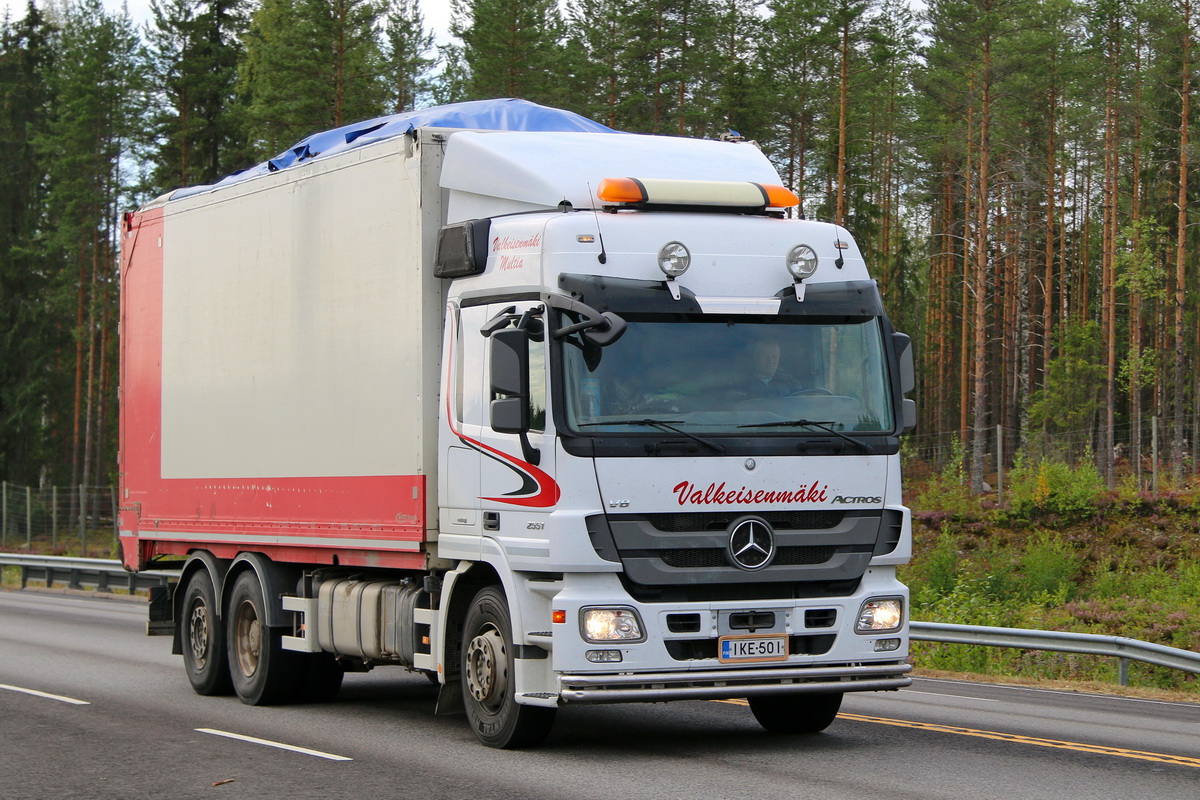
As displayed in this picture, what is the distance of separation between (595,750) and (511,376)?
8.24 ft

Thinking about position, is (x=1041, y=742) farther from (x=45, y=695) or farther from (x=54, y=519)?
(x=54, y=519)

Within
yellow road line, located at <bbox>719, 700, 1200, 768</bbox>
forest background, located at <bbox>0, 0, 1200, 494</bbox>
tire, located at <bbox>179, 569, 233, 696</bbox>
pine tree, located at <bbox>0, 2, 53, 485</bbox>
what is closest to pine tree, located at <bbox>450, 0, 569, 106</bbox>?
forest background, located at <bbox>0, 0, 1200, 494</bbox>

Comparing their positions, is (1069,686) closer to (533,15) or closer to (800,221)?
(800,221)

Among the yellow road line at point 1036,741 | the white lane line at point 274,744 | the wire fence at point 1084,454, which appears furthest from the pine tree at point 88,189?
the yellow road line at point 1036,741

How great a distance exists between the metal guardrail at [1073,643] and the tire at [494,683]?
7.06m

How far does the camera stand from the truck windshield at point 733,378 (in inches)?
360

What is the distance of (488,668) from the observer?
965 centimetres

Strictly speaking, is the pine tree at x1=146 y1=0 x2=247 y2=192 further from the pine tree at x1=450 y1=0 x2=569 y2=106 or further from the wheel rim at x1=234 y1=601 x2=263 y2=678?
the wheel rim at x1=234 y1=601 x2=263 y2=678

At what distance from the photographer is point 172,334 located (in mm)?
14047

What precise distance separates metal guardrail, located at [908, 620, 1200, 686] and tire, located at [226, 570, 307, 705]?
281 inches

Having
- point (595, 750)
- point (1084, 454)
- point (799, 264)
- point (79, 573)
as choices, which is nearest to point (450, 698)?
point (595, 750)

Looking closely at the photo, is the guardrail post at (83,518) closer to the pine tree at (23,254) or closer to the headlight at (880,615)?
the pine tree at (23,254)

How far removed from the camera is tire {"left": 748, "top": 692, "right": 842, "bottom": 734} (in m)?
10.5

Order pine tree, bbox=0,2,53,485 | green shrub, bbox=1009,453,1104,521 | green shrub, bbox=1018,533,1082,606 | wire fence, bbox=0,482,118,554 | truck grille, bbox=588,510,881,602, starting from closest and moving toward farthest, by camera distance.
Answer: truck grille, bbox=588,510,881,602 → green shrub, bbox=1018,533,1082,606 → green shrub, bbox=1009,453,1104,521 → wire fence, bbox=0,482,118,554 → pine tree, bbox=0,2,53,485
